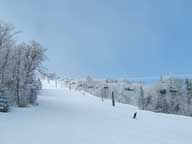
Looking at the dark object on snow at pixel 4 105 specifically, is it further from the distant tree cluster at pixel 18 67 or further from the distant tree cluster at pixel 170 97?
the distant tree cluster at pixel 170 97

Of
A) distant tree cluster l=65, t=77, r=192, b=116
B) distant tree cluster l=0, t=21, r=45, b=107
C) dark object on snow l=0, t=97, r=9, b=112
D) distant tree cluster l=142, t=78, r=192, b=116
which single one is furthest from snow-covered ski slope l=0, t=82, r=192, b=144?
distant tree cluster l=142, t=78, r=192, b=116

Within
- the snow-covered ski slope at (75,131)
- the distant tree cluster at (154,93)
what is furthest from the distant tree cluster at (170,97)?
the snow-covered ski slope at (75,131)

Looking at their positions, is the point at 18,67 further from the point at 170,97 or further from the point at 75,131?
the point at 170,97

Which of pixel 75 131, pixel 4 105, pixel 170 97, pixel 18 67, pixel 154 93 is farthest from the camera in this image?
pixel 154 93

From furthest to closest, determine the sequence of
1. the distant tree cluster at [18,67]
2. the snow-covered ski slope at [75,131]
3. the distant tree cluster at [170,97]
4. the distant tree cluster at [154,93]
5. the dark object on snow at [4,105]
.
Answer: the distant tree cluster at [154,93] < the distant tree cluster at [170,97] < the distant tree cluster at [18,67] < the dark object on snow at [4,105] < the snow-covered ski slope at [75,131]

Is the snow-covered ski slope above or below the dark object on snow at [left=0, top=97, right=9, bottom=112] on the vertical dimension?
below

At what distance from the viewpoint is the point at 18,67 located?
29266 millimetres

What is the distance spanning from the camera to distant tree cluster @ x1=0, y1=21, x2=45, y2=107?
1075 inches

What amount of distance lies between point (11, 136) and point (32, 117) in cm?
611

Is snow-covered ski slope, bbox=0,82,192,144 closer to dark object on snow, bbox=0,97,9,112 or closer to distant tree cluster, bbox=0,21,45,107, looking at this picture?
dark object on snow, bbox=0,97,9,112

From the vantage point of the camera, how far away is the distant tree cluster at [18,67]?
2730 centimetres

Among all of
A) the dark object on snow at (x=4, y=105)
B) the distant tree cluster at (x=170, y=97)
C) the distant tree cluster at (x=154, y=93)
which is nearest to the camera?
the dark object on snow at (x=4, y=105)

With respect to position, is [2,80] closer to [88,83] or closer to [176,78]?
[88,83]

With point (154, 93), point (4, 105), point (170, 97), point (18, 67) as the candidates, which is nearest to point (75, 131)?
point (4, 105)
